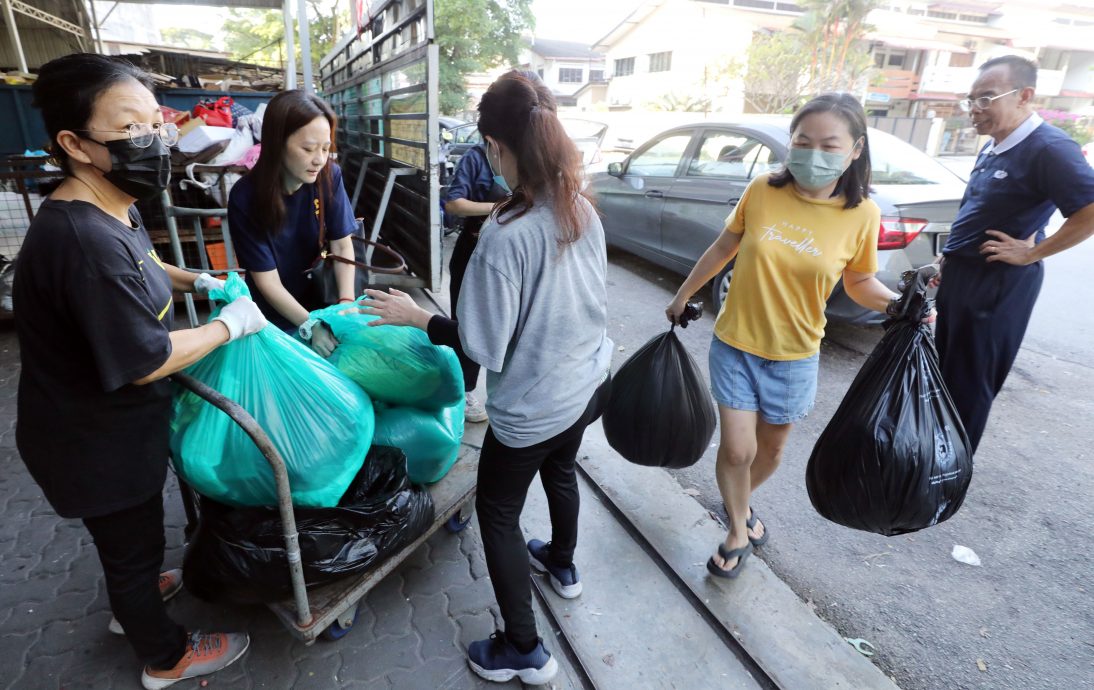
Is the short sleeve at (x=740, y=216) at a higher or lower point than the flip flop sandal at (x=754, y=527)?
higher

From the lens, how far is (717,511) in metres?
2.74

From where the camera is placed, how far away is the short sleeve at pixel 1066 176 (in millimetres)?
2256

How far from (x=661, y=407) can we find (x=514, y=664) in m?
1.03

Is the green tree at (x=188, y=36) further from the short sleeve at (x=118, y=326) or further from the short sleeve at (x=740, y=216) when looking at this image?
the short sleeve at (x=118, y=326)

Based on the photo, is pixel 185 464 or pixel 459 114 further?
pixel 459 114

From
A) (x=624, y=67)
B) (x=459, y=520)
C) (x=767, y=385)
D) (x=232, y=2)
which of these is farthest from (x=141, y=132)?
(x=624, y=67)

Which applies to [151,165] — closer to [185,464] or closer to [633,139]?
[185,464]

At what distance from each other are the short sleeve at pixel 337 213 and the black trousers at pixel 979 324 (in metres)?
2.59

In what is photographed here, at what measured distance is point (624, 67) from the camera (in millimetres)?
34625

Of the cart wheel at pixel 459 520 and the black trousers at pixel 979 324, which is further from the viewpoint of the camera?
the black trousers at pixel 979 324

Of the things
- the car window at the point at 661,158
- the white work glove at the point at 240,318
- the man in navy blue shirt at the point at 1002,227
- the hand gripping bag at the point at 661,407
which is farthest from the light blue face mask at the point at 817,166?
the car window at the point at 661,158

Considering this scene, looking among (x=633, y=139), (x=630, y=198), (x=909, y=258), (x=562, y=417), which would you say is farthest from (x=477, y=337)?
(x=633, y=139)

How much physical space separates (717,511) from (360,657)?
1.62 m

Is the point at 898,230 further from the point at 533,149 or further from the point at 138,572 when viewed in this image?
the point at 138,572
